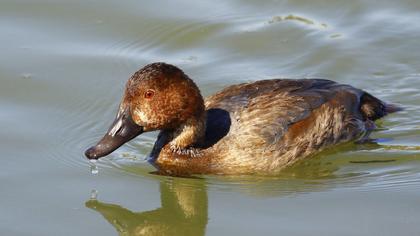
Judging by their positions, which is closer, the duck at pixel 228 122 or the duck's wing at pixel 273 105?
the duck at pixel 228 122

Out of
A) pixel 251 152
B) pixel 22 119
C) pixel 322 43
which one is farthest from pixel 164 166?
pixel 322 43

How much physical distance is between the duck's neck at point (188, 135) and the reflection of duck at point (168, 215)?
0.47m

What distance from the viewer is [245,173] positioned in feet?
28.8

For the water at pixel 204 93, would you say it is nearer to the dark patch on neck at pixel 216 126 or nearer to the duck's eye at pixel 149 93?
the dark patch on neck at pixel 216 126

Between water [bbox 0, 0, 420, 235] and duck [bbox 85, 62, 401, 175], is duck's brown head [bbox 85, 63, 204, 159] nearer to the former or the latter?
duck [bbox 85, 62, 401, 175]

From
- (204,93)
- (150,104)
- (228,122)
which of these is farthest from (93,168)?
(204,93)

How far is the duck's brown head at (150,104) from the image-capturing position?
329 inches

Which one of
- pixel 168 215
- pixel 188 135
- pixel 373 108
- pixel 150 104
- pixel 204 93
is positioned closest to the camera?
pixel 168 215

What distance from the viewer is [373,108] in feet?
32.0

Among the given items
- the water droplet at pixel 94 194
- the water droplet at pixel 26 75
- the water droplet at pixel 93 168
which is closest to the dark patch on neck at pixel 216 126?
the water droplet at pixel 93 168

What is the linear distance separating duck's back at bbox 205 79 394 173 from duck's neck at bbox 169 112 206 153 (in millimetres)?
152

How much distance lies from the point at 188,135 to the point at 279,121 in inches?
33.1

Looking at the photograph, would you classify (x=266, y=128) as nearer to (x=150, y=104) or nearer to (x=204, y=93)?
(x=150, y=104)

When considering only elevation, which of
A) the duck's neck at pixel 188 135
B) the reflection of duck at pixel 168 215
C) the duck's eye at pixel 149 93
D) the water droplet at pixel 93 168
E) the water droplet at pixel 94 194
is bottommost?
the reflection of duck at pixel 168 215
